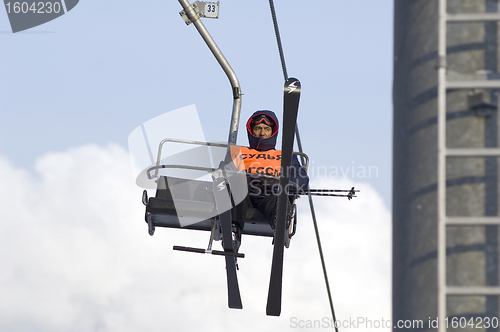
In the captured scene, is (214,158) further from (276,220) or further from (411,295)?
(411,295)

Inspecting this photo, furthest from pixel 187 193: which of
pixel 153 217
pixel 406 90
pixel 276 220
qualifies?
pixel 406 90

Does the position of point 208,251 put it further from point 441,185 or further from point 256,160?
point 441,185

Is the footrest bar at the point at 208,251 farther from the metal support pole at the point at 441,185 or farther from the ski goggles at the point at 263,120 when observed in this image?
the metal support pole at the point at 441,185

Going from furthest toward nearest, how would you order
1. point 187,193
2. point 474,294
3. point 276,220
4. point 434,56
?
point 187,193, point 276,220, point 434,56, point 474,294

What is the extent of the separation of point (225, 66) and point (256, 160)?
874mm

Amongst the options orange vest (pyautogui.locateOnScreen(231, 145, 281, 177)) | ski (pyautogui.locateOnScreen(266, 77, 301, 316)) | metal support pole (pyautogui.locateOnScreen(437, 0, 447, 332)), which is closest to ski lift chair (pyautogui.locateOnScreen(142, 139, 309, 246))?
ski (pyautogui.locateOnScreen(266, 77, 301, 316))

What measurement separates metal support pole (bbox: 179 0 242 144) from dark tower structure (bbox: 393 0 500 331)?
4.25 meters

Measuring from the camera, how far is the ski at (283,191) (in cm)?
470

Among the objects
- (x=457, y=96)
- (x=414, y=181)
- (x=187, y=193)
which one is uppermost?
(x=457, y=96)

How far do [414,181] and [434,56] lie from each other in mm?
390

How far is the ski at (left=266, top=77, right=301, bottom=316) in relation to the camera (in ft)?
15.4

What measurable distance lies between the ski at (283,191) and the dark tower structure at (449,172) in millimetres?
2257

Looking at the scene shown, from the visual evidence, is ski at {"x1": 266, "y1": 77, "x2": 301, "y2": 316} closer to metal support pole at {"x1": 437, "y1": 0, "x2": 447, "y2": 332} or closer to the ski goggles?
A: the ski goggles

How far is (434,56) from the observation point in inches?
92.2
